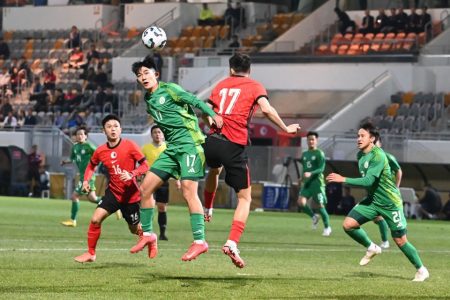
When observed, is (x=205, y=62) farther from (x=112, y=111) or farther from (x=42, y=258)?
(x=42, y=258)

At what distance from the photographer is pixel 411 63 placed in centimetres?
4628

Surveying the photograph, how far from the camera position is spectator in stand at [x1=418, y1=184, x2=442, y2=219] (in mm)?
37281

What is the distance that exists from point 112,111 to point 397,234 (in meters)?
35.1

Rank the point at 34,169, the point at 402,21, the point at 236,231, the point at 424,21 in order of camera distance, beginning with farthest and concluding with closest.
A: the point at 402,21 < the point at 424,21 < the point at 34,169 < the point at 236,231

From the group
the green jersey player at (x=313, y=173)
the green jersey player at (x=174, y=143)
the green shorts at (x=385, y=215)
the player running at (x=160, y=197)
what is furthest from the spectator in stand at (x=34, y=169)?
the green jersey player at (x=174, y=143)

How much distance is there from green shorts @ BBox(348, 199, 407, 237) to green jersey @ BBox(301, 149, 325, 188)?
454 inches

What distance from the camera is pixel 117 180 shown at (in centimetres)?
1702

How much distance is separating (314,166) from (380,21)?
21.7m

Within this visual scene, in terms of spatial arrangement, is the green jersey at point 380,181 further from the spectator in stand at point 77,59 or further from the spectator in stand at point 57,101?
the spectator in stand at point 77,59

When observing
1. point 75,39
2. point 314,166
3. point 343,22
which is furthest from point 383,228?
point 75,39

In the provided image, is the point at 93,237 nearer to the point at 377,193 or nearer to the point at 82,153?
the point at 377,193

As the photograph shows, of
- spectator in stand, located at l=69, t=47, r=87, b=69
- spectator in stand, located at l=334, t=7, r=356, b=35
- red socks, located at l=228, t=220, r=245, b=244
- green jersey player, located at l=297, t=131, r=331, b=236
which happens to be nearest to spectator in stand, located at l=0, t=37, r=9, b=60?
spectator in stand, located at l=69, t=47, r=87, b=69

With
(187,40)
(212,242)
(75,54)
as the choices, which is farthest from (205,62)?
(212,242)

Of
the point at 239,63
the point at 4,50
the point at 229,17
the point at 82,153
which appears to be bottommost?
the point at 82,153
